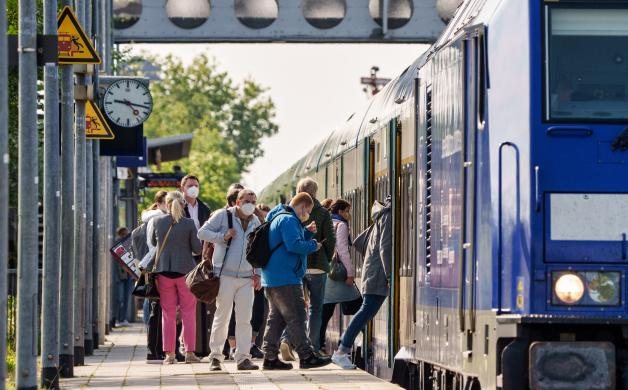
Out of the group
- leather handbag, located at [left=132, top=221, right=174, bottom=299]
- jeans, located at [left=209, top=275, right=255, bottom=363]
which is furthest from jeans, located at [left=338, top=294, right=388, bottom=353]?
leather handbag, located at [left=132, top=221, right=174, bottom=299]

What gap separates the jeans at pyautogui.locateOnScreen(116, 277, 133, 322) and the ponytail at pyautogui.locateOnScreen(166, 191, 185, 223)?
16.9 metres

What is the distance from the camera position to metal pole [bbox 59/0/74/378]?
58.7 ft

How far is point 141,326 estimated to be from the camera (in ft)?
119

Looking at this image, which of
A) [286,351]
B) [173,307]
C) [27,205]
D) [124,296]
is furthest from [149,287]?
[124,296]

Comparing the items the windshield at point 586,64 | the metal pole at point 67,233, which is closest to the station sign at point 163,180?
the metal pole at point 67,233

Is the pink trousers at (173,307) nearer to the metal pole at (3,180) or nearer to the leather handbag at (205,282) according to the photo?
the leather handbag at (205,282)

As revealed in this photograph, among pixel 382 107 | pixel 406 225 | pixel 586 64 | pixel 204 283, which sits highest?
pixel 382 107

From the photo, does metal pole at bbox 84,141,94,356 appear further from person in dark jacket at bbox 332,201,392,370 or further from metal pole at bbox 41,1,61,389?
metal pole at bbox 41,1,61,389

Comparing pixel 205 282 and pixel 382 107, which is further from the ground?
pixel 382 107

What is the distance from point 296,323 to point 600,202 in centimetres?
697

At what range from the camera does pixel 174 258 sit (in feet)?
61.8

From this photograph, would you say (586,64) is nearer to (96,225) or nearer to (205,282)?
(205,282)

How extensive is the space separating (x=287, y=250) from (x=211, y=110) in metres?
92.3

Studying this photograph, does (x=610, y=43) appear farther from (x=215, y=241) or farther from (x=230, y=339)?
(x=230, y=339)
